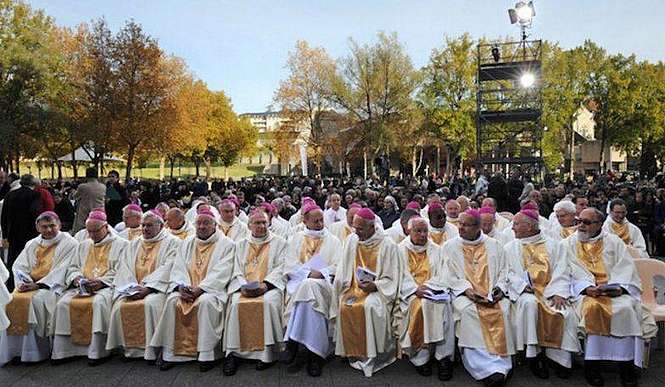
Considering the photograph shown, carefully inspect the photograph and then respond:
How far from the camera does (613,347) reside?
190 inches

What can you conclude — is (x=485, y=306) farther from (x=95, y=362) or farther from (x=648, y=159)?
(x=648, y=159)

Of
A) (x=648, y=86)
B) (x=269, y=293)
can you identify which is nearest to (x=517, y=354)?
Result: (x=269, y=293)

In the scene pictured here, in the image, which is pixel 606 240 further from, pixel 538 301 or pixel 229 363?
pixel 229 363

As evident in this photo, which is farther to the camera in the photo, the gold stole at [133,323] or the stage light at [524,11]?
the stage light at [524,11]

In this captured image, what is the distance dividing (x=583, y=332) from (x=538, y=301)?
0.46 m

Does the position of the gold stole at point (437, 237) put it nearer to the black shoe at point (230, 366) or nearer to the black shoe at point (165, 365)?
the black shoe at point (230, 366)

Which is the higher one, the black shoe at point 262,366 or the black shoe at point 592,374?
the black shoe at point 592,374

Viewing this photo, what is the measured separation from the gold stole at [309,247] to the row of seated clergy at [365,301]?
218mm

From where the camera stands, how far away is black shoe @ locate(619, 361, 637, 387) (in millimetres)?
4723

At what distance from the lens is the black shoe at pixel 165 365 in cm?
535

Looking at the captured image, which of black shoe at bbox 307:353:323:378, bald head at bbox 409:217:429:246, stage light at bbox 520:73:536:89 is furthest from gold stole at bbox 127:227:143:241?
stage light at bbox 520:73:536:89

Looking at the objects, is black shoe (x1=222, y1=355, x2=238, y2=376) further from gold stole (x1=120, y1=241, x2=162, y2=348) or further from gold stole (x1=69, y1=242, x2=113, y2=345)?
gold stole (x1=69, y1=242, x2=113, y2=345)

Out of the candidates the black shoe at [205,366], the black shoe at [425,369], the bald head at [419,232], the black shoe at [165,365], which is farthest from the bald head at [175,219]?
the black shoe at [425,369]

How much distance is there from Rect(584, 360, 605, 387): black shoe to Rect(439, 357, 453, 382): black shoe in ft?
3.77
